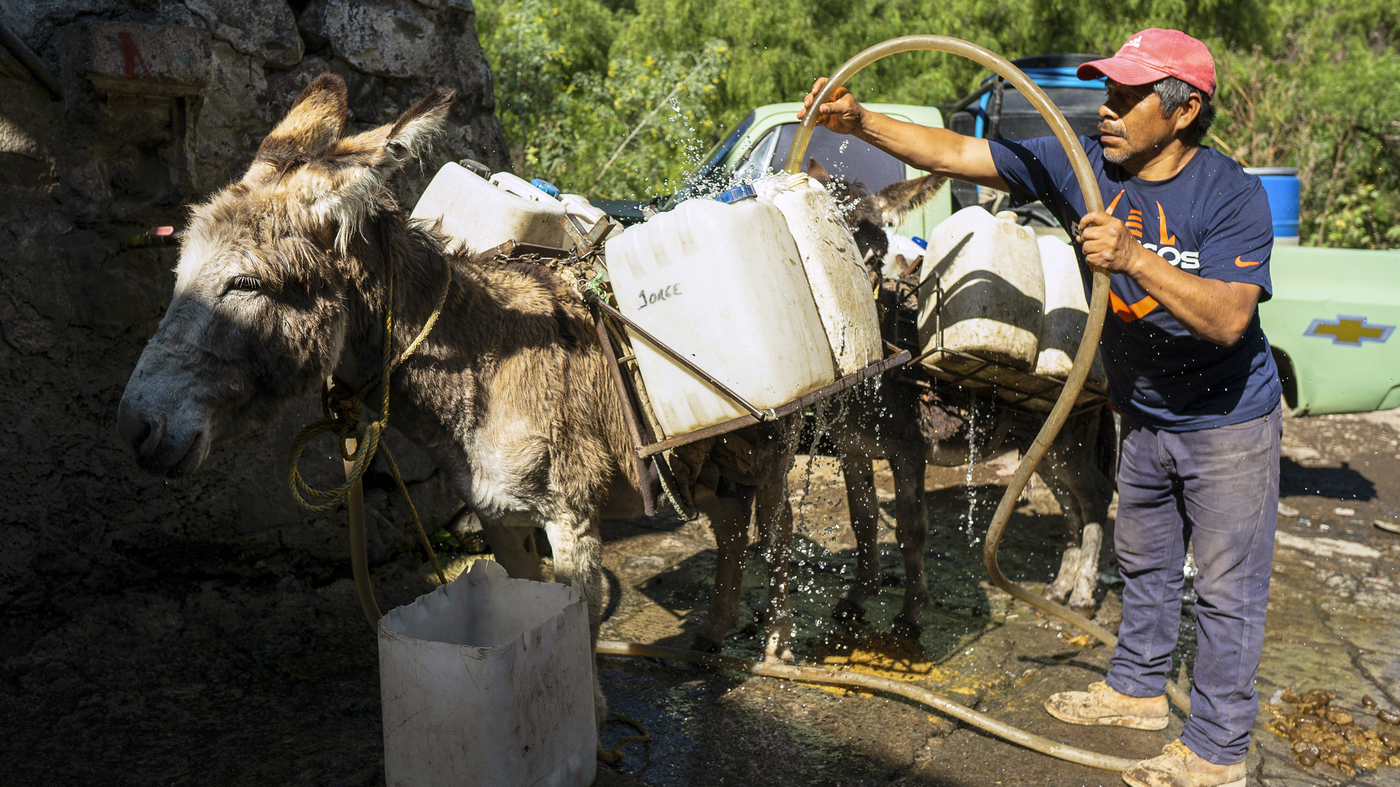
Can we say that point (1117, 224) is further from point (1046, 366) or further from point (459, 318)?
point (459, 318)

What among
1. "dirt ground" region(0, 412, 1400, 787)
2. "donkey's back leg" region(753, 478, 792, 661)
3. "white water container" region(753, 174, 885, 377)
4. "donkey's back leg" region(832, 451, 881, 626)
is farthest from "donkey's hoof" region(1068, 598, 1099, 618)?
"white water container" region(753, 174, 885, 377)

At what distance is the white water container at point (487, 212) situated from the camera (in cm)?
315

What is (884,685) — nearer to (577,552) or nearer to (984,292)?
(577,552)

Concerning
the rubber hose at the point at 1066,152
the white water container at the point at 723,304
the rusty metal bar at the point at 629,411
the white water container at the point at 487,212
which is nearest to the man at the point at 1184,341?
the rubber hose at the point at 1066,152

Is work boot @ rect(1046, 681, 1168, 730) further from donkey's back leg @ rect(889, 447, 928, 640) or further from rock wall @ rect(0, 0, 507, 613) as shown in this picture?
rock wall @ rect(0, 0, 507, 613)

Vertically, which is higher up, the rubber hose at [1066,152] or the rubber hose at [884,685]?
the rubber hose at [1066,152]

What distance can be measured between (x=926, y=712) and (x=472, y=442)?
1.96 metres

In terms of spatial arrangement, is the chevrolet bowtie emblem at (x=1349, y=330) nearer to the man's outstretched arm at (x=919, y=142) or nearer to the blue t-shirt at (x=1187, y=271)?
the blue t-shirt at (x=1187, y=271)

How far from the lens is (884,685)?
3.38 m

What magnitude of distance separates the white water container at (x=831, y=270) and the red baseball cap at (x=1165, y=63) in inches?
36.4

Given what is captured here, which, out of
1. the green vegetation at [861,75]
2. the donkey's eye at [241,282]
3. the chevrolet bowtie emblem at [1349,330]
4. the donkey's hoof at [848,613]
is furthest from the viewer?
the green vegetation at [861,75]

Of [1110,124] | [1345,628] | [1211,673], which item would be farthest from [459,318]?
[1345,628]

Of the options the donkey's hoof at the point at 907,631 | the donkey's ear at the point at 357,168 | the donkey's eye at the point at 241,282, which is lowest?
the donkey's hoof at the point at 907,631

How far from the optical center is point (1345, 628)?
4.22 meters
